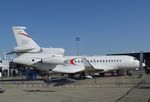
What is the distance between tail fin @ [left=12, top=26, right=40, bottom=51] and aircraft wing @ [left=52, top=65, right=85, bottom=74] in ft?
17.0

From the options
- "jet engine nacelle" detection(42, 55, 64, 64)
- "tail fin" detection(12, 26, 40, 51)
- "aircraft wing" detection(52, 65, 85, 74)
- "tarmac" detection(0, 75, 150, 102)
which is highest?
"tail fin" detection(12, 26, 40, 51)

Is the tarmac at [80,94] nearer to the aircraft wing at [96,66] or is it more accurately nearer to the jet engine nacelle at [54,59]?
the jet engine nacelle at [54,59]

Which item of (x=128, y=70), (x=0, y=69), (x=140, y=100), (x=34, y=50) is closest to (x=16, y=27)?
(x=34, y=50)

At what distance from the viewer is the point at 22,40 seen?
49.8 metres

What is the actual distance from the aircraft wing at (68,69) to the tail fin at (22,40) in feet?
17.0

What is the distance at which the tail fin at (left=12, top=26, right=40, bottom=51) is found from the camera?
49719mm

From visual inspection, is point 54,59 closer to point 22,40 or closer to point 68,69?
point 68,69

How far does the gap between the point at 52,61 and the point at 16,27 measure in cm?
732

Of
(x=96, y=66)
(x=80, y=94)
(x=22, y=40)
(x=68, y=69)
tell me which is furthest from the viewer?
(x=96, y=66)

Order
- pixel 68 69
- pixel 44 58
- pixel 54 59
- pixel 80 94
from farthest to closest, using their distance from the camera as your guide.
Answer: pixel 68 69, pixel 54 59, pixel 44 58, pixel 80 94

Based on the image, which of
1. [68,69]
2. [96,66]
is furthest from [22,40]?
[96,66]

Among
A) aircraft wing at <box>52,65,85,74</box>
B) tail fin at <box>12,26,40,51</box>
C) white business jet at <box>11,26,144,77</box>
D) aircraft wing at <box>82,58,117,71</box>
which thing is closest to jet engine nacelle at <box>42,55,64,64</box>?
white business jet at <box>11,26,144,77</box>

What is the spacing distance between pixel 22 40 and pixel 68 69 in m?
8.97

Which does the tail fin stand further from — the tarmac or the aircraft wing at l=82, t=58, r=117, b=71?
the tarmac
